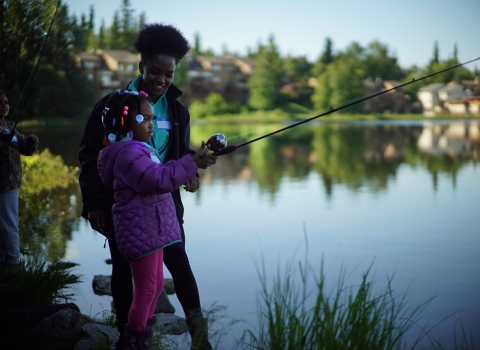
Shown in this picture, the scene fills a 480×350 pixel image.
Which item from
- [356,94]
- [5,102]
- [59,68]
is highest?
[356,94]

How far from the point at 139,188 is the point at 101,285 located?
2.00m

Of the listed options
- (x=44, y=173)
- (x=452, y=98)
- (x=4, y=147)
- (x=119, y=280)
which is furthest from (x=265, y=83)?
(x=119, y=280)

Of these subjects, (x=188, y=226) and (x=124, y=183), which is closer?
(x=124, y=183)

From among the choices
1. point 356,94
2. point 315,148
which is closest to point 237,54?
point 356,94

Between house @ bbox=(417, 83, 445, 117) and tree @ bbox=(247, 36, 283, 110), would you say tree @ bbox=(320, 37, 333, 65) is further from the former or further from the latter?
house @ bbox=(417, 83, 445, 117)

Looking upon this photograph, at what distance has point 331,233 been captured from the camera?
240 inches

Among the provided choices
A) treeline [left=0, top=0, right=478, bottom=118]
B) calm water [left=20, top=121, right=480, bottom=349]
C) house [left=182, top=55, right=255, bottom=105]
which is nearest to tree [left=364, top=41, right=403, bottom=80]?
treeline [left=0, top=0, right=478, bottom=118]

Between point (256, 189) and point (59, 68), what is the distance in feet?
11.6

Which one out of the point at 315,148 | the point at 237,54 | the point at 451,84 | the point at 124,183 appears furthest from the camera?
the point at 237,54

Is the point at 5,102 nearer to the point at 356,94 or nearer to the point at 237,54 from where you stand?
the point at 356,94

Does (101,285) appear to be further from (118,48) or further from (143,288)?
(118,48)

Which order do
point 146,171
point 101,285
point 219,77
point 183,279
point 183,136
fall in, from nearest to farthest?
1. point 146,171
2. point 183,279
3. point 183,136
4. point 101,285
5. point 219,77

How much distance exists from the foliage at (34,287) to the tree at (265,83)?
5063 cm

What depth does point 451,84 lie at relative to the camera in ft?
109
